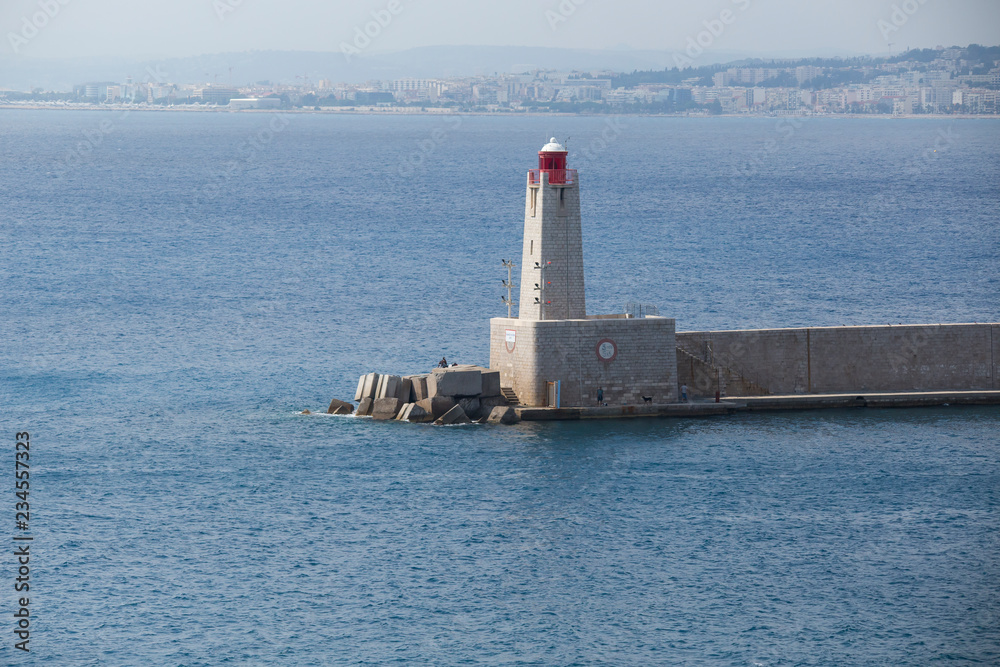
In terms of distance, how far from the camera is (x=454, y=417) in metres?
49.0

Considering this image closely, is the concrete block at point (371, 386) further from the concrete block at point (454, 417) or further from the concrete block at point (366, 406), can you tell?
the concrete block at point (454, 417)

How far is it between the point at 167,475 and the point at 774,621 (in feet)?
67.6

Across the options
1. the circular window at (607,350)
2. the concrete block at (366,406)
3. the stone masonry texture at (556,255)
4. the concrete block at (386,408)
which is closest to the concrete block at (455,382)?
the concrete block at (386,408)

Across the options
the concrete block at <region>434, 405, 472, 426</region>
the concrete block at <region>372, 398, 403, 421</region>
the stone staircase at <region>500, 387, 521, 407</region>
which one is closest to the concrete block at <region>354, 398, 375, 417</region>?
the concrete block at <region>372, 398, 403, 421</region>

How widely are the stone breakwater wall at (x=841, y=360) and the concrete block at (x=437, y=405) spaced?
891 centimetres

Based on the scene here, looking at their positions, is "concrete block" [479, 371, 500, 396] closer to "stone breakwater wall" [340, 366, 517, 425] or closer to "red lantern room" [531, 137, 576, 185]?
"stone breakwater wall" [340, 366, 517, 425]

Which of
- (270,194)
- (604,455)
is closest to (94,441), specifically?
(604,455)

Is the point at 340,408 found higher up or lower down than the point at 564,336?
lower down

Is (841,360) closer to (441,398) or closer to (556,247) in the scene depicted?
(556,247)

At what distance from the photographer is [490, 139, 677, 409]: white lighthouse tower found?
160 feet

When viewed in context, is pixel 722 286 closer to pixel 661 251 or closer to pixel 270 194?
pixel 661 251

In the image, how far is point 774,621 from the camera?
3238 cm

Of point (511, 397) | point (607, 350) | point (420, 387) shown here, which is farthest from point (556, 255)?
point (420, 387)

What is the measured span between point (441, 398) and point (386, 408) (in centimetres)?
223
